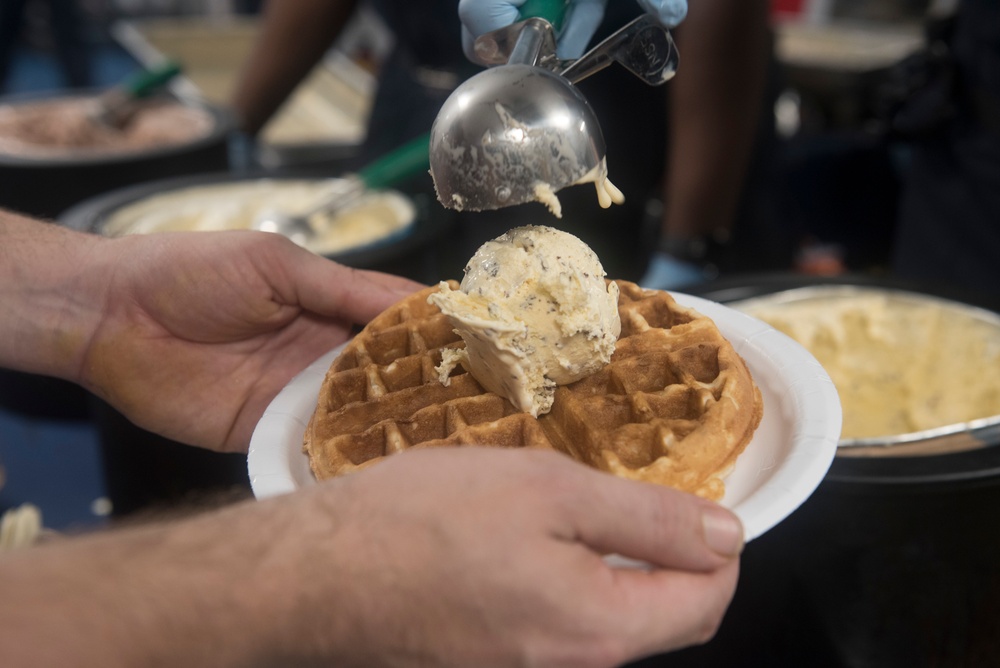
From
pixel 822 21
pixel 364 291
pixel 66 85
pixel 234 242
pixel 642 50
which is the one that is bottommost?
pixel 66 85

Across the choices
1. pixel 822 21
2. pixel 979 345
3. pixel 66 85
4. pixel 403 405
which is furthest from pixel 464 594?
pixel 66 85

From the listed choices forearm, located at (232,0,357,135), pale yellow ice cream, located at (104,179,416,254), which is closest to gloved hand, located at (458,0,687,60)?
pale yellow ice cream, located at (104,179,416,254)

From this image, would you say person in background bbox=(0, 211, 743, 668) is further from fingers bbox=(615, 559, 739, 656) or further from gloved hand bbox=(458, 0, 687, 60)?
gloved hand bbox=(458, 0, 687, 60)

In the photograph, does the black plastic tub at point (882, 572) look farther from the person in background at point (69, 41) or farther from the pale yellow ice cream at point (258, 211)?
the person in background at point (69, 41)

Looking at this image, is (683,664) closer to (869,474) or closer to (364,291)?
(869,474)

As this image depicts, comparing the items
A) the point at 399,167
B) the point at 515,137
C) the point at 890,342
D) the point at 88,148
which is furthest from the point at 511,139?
the point at 88,148

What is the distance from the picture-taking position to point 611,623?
838 mm

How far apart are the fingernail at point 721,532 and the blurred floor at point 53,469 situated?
1.85 meters

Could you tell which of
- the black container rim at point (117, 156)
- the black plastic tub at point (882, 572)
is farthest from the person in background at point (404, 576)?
the black container rim at point (117, 156)

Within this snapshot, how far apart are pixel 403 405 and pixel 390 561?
0.49 m

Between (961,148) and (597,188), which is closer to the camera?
(597,188)

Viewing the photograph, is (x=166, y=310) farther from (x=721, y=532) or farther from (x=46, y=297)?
(x=721, y=532)

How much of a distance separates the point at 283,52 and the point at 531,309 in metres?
2.69

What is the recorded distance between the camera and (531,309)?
1163 mm
